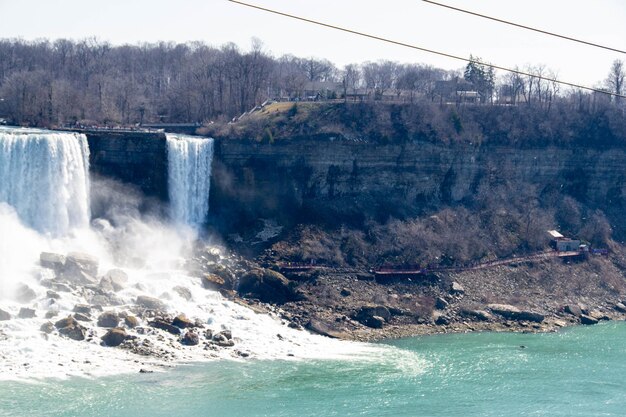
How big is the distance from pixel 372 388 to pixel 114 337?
10394 millimetres

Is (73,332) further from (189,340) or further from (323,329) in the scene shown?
(323,329)

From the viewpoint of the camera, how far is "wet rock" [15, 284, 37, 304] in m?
37.1

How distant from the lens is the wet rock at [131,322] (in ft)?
119

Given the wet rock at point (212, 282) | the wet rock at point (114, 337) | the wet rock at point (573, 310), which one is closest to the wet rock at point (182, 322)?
the wet rock at point (114, 337)

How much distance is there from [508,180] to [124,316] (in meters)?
28.2

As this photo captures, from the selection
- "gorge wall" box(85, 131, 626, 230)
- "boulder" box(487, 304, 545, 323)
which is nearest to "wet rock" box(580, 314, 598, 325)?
"boulder" box(487, 304, 545, 323)

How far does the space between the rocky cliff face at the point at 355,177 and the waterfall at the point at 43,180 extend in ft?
27.3

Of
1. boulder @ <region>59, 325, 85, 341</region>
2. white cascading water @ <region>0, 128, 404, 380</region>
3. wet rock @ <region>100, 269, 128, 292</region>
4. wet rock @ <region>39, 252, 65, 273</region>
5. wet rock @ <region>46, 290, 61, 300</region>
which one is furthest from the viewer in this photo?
wet rock @ <region>39, 252, 65, 273</region>

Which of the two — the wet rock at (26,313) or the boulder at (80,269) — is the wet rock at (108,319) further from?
the boulder at (80,269)

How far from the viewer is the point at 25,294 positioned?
37.2 meters

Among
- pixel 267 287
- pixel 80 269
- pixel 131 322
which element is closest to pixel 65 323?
pixel 131 322

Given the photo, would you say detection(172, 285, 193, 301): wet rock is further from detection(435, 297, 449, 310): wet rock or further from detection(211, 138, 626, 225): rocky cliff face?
detection(435, 297, 449, 310): wet rock

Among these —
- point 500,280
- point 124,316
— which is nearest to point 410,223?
point 500,280

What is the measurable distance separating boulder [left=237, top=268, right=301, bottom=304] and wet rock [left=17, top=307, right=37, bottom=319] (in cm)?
1059
